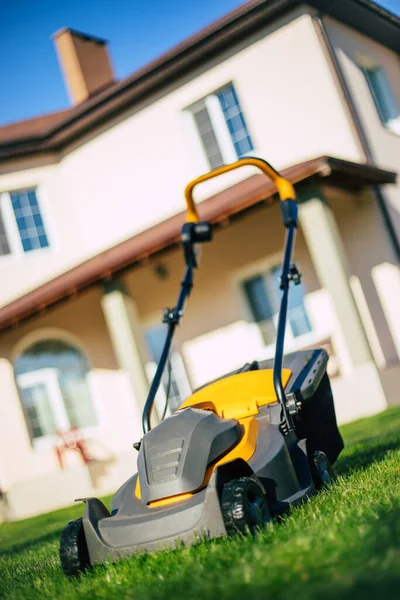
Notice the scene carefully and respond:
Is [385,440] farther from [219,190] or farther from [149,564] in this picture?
[219,190]

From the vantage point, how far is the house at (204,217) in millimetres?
13258

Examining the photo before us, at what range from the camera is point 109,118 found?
15977 millimetres

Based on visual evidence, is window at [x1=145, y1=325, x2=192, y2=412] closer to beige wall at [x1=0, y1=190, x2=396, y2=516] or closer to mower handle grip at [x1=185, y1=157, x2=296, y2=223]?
beige wall at [x1=0, y1=190, x2=396, y2=516]

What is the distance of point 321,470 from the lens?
208 inches

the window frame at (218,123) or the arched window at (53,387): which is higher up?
the window frame at (218,123)

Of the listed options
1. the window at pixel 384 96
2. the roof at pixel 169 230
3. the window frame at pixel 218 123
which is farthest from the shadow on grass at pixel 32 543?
the window at pixel 384 96

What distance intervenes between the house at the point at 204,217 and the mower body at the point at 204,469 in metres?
6.92

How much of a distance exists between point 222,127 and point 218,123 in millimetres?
119

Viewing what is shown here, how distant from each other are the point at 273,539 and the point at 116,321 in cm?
1001

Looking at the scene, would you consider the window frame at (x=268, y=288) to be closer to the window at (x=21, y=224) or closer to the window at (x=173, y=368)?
the window at (x=173, y=368)

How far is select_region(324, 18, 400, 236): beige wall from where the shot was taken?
46.6 feet

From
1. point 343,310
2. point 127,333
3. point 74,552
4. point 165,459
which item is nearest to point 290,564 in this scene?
point 165,459

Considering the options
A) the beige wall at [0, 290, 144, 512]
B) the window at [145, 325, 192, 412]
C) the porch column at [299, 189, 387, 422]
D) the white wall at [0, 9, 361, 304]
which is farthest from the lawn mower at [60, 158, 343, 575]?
the window at [145, 325, 192, 412]

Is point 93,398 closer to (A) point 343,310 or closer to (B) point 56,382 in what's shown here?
(B) point 56,382
